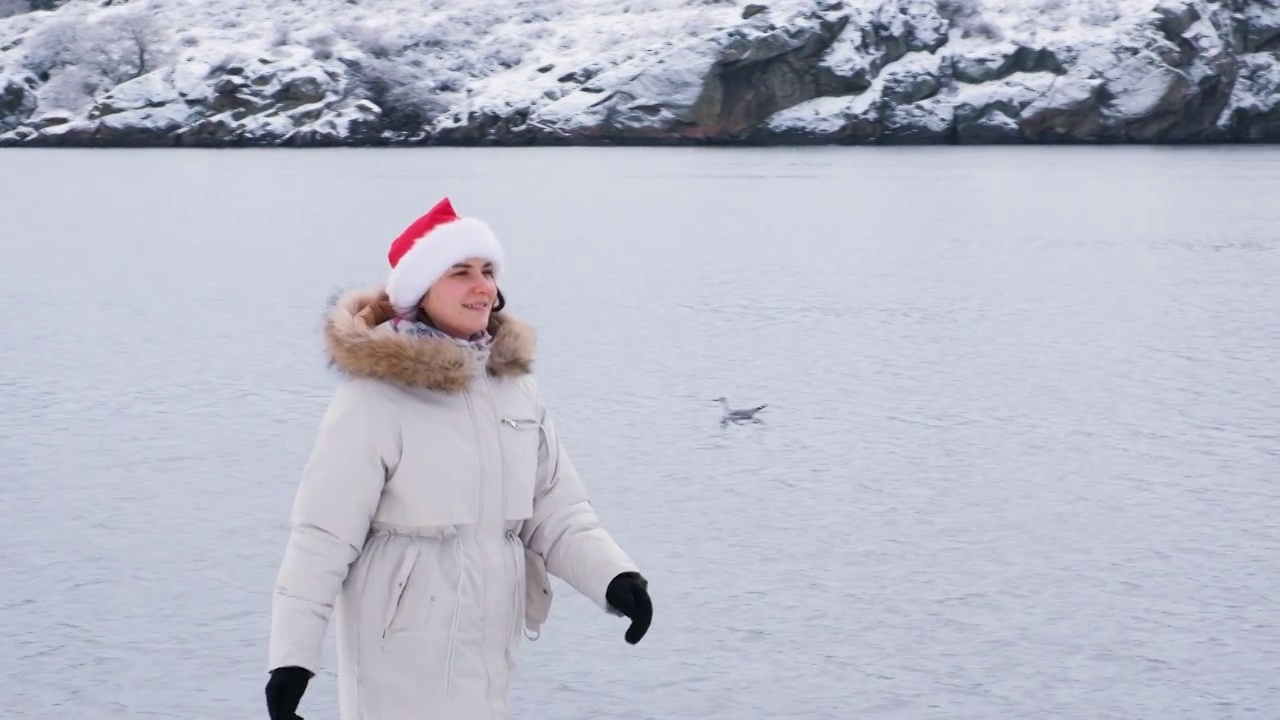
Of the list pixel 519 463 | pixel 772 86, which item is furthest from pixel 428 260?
pixel 772 86

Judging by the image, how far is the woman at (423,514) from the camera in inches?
119

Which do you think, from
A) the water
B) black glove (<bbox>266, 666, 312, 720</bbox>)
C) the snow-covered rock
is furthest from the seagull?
the snow-covered rock

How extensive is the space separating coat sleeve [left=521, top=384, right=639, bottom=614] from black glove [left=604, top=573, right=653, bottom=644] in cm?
3

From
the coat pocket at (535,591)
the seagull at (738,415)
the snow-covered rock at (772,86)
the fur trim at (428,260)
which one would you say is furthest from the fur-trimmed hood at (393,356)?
the snow-covered rock at (772,86)

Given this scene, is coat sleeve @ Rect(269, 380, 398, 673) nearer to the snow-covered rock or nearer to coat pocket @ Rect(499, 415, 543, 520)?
coat pocket @ Rect(499, 415, 543, 520)

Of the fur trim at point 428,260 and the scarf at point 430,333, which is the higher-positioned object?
the fur trim at point 428,260

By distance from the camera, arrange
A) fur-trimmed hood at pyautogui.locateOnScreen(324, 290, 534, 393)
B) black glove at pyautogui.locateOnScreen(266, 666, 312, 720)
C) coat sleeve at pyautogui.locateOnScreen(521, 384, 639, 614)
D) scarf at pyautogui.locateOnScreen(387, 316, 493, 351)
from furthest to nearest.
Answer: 1. coat sleeve at pyautogui.locateOnScreen(521, 384, 639, 614)
2. scarf at pyautogui.locateOnScreen(387, 316, 493, 351)
3. fur-trimmed hood at pyautogui.locateOnScreen(324, 290, 534, 393)
4. black glove at pyautogui.locateOnScreen(266, 666, 312, 720)

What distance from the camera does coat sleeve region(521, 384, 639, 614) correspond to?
3.30m

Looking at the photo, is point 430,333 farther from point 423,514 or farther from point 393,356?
point 423,514

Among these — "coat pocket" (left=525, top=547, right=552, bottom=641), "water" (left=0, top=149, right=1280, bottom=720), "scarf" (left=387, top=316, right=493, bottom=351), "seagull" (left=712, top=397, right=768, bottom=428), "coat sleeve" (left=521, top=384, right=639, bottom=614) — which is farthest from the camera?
"seagull" (left=712, top=397, right=768, bottom=428)

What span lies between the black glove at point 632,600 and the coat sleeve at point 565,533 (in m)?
0.03

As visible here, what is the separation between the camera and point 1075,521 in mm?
7730

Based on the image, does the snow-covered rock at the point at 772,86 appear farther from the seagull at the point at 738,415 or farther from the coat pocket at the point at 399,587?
the coat pocket at the point at 399,587

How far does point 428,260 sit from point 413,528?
543 millimetres
